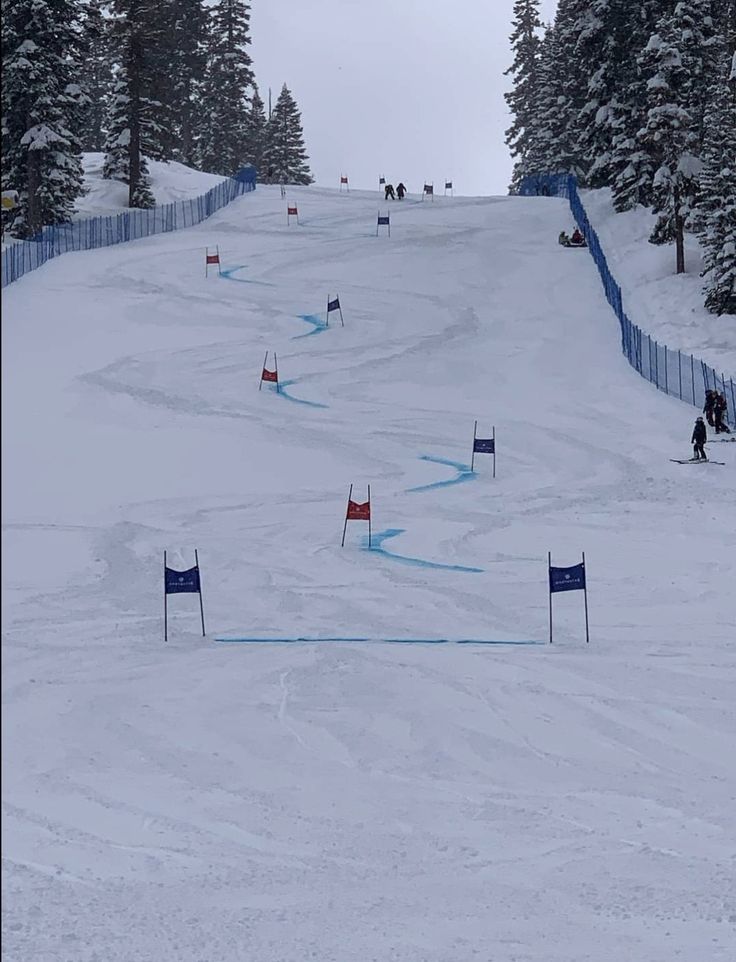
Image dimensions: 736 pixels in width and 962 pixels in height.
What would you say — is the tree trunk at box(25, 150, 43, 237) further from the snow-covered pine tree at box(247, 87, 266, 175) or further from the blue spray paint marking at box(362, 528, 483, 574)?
the snow-covered pine tree at box(247, 87, 266, 175)

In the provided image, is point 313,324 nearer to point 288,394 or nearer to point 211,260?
point 211,260

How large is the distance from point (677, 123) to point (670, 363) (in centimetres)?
1274

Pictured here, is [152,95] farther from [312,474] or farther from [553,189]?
[312,474]

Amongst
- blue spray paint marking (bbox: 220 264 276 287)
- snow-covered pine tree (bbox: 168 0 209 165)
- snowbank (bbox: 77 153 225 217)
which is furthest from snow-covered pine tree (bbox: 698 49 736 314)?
snow-covered pine tree (bbox: 168 0 209 165)

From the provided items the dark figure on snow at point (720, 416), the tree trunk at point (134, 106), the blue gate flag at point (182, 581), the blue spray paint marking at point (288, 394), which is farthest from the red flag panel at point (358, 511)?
the tree trunk at point (134, 106)

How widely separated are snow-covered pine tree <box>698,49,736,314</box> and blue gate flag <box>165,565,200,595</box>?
28.6 m

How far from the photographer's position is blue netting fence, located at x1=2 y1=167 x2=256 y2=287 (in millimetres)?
47684

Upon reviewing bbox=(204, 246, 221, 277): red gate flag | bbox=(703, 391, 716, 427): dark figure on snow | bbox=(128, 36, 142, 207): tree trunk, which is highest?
bbox=(128, 36, 142, 207): tree trunk

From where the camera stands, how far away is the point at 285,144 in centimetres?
9825

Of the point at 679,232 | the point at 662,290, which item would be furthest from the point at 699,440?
the point at 679,232

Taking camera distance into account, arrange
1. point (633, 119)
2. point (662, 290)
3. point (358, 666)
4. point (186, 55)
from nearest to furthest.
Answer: point (358, 666), point (662, 290), point (633, 119), point (186, 55)

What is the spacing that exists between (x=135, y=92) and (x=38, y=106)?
41.6 ft

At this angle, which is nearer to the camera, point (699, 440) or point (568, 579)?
point (568, 579)

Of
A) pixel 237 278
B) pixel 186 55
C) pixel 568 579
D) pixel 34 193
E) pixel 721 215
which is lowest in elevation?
pixel 568 579
